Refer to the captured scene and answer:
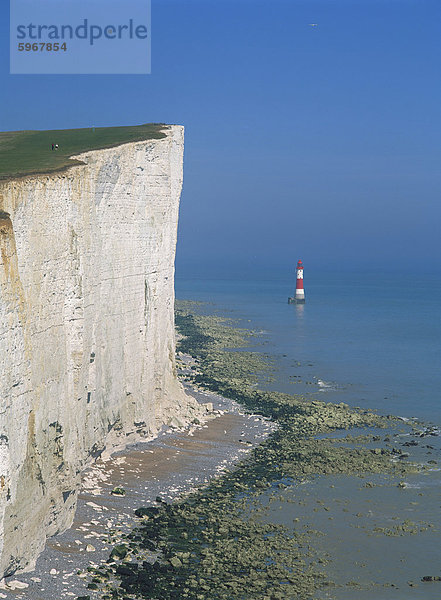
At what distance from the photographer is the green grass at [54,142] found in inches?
892

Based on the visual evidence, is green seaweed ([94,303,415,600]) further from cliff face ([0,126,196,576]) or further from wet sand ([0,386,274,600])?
cliff face ([0,126,196,576])

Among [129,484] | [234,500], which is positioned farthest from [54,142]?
[234,500]

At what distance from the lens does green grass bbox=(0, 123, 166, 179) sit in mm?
22650

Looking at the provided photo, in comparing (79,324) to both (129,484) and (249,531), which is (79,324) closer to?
(129,484)

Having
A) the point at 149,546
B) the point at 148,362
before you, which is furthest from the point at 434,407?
the point at 149,546

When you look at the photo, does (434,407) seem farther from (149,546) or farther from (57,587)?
(57,587)

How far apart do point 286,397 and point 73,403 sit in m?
22.8

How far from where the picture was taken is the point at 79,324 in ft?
69.9

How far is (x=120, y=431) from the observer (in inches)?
1106

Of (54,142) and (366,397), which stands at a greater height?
(54,142)

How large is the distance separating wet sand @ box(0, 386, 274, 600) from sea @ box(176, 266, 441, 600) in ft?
13.5

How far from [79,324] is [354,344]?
5071 cm

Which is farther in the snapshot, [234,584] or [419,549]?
[419,549]

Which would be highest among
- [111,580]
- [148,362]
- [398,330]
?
[148,362]
